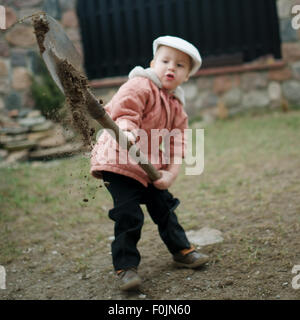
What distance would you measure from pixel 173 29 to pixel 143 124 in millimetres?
4175

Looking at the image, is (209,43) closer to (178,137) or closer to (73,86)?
(178,137)

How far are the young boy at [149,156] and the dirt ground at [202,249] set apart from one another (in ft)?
0.44

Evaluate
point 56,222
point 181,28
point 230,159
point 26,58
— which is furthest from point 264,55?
point 56,222

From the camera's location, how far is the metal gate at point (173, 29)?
573 centimetres

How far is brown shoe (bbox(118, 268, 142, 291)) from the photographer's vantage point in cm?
187

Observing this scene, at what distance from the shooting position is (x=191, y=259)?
2107mm

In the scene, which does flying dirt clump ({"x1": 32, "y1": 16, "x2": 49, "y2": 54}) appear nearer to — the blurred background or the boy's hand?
the boy's hand

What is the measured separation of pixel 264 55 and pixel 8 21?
3.31 metres

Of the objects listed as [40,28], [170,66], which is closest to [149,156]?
[170,66]

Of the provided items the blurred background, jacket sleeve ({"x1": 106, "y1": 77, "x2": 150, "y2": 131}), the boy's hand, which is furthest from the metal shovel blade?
the blurred background

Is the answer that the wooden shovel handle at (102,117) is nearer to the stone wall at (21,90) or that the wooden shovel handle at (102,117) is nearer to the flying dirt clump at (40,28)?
the flying dirt clump at (40,28)

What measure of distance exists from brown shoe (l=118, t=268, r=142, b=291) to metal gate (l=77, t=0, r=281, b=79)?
4.39m

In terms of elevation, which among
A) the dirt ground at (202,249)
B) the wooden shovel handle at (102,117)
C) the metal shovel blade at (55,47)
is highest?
the metal shovel blade at (55,47)

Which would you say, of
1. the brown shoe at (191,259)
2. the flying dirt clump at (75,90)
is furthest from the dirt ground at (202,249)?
the flying dirt clump at (75,90)
